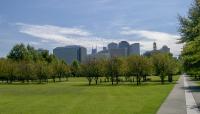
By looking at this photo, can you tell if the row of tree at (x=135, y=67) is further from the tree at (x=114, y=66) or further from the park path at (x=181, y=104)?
the park path at (x=181, y=104)

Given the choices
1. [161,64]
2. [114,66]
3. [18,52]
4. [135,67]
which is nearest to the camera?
[135,67]

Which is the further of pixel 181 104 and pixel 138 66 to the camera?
pixel 138 66

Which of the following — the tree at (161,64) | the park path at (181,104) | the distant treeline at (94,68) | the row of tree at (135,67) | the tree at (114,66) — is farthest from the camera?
the tree at (114,66)

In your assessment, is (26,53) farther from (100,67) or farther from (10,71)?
(100,67)

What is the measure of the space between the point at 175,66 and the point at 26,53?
67679mm

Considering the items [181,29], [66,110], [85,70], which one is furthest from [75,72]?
[66,110]

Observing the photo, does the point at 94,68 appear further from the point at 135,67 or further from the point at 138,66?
the point at 138,66

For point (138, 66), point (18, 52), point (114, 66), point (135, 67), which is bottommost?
point (135, 67)

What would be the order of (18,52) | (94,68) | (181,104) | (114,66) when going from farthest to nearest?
(18,52) < (94,68) < (114,66) < (181,104)

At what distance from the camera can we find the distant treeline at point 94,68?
84.4 meters

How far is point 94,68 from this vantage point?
292ft

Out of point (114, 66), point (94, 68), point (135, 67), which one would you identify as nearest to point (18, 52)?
point (94, 68)

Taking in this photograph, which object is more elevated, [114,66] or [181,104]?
[114,66]

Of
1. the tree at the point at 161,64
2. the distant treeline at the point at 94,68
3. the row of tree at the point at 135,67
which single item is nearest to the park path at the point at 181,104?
the distant treeline at the point at 94,68
